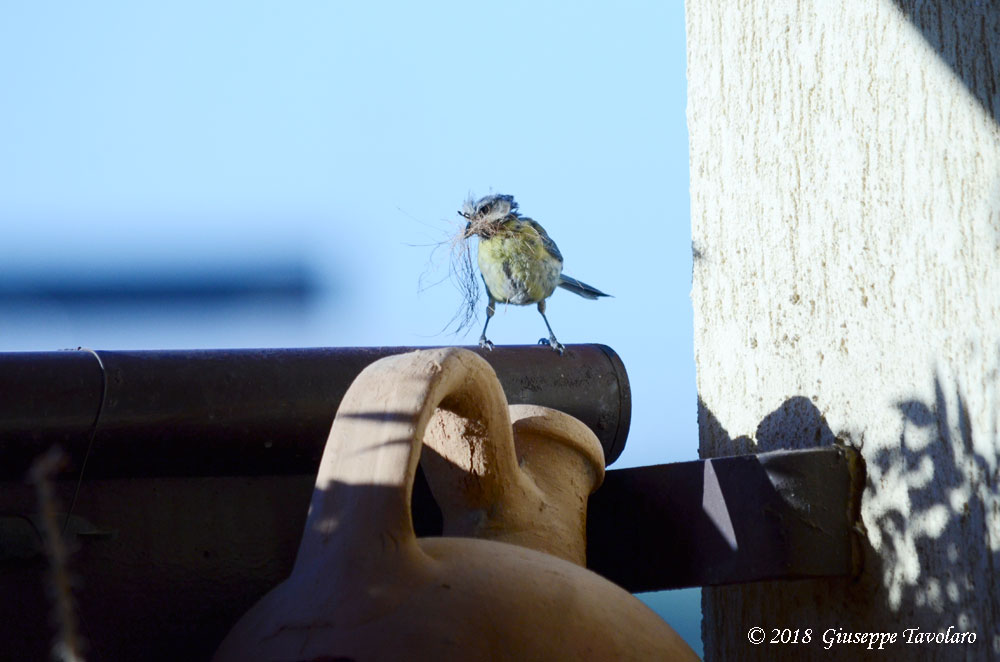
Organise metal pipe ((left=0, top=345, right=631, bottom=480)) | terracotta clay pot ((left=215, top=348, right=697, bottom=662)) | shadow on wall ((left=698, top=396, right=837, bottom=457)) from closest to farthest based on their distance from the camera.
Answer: terracotta clay pot ((left=215, top=348, right=697, bottom=662)), metal pipe ((left=0, top=345, right=631, bottom=480)), shadow on wall ((left=698, top=396, right=837, bottom=457))

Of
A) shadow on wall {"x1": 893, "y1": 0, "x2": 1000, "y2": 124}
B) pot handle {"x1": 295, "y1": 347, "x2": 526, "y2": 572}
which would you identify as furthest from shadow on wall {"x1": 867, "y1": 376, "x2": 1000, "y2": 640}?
pot handle {"x1": 295, "y1": 347, "x2": 526, "y2": 572}

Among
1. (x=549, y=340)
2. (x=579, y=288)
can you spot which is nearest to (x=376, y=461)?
(x=549, y=340)

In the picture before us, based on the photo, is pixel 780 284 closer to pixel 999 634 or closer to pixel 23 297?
pixel 999 634

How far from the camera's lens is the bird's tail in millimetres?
1771

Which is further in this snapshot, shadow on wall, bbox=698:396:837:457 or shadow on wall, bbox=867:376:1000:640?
shadow on wall, bbox=698:396:837:457

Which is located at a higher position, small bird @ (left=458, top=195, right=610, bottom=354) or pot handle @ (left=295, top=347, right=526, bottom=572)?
small bird @ (left=458, top=195, right=610, bottom=354)

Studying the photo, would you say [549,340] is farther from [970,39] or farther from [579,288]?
[970,39]

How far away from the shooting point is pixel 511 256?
1.57 meters

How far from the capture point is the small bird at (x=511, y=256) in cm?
154

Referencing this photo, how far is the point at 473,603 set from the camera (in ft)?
2.03

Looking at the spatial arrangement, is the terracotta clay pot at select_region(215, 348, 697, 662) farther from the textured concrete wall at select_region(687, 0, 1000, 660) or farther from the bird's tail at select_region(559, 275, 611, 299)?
the bird's tail at select_region(559, 275, 611, 299)

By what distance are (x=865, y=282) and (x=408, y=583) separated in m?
0.67

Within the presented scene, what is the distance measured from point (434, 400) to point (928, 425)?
541 mm

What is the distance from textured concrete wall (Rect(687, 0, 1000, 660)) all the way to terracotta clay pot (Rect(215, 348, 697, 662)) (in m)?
0.40
